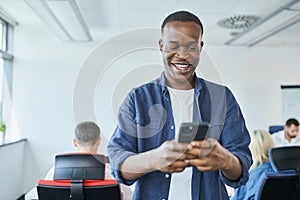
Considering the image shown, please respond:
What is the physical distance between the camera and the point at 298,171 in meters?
2.25

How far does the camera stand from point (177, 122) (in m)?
0.98

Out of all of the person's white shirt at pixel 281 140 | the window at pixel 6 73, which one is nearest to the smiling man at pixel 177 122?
the person's white shirt at pixel 281 140

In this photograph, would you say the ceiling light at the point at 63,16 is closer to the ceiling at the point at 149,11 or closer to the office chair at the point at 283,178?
the ceiling at the point at 149,11

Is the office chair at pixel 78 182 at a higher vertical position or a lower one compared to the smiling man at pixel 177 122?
lower

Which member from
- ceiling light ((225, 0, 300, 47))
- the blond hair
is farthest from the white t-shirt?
ceiling light ((225, 0, 300, 47))

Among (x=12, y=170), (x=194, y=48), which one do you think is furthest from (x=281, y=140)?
(x=194, y=48)

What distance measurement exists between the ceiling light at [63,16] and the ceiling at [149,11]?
106mm

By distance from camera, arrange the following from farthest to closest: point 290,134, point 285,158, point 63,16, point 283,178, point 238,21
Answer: point 290,134
point 238,21
point 63,16
point 285,158
point 283,178

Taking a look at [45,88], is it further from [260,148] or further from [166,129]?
[166,129]

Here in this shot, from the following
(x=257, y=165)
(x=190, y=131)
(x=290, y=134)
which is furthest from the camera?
(x=290, y=134)

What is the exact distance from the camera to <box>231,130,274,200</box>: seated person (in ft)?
8.52

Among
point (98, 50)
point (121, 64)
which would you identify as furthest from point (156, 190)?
point (121, 64)

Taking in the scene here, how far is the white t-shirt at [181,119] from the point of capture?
977mm

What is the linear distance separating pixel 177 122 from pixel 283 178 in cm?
158
